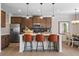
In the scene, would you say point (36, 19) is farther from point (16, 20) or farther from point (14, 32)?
point (14, 32)

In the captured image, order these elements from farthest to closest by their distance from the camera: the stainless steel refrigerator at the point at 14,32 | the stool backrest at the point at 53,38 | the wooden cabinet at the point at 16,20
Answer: the wooden cabinet at the point at 16,20 < the stainless steel refrigerator at the point at 14,32 < the stool backrest at the point at 53,38

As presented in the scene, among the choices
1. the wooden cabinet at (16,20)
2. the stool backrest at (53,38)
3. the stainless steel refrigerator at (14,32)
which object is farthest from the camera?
the wooden cabinet at (16,20)

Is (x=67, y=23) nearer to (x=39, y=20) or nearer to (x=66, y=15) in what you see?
(x=66, y=15)

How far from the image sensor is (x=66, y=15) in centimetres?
1470

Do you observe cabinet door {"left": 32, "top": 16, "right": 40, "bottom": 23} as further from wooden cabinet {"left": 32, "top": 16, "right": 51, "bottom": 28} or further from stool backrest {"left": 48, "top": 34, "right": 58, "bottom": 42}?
stool backrest {"left": 48, "top": 34, "right": 58, "bottom": 42}

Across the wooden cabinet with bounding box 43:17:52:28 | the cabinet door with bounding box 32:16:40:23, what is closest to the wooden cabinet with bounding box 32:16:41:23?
the cabinet door with bounding box 32:16:40:23

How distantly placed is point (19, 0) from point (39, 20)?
334 inches

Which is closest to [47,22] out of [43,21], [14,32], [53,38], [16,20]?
[43,21]

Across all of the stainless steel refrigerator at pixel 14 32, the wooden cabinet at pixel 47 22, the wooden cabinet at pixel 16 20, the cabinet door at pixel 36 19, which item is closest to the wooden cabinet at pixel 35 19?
the cabinet door at pixel 36 19

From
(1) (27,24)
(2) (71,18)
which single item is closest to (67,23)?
(2) (71,18)

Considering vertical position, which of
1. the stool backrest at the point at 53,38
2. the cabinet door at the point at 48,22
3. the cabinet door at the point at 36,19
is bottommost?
the stool backrest at the point at 53,38

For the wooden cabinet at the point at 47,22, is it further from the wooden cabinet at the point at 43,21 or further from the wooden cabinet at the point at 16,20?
the wooden cabinet at the point at 16,20

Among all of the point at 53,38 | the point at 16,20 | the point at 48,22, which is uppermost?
the point at 16,20

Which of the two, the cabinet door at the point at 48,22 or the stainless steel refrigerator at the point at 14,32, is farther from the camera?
the cabinet door at the point at 48,22
